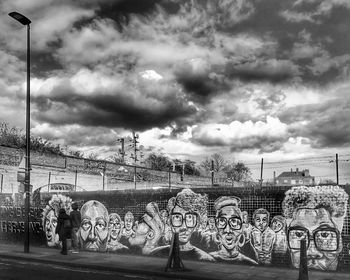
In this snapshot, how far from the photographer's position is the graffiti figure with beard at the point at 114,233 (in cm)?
1627

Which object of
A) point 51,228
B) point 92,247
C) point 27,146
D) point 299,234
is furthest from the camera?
point 51,228

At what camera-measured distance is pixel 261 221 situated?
1293 centimetres

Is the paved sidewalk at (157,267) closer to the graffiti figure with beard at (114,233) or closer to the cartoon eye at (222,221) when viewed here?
the graffiti figure with beard at (114,233)

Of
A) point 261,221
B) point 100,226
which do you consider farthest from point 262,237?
point 100,226

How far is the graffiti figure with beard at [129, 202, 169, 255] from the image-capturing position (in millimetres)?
15156

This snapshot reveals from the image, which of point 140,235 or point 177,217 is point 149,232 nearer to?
point 140,235

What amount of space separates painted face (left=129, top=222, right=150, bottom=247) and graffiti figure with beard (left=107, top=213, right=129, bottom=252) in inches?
22.1

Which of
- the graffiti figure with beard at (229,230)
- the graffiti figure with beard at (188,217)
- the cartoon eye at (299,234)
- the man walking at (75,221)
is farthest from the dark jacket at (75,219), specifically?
the cartoon eye at (299,234)

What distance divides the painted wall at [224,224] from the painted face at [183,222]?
0.10 ft

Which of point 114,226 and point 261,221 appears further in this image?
point 114,226

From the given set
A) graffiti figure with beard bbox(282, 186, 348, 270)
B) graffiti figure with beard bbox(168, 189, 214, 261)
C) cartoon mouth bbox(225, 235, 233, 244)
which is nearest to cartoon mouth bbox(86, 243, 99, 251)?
graffiti figure with beard bbox(168, 189, 214, 261)

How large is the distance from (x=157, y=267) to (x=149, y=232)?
291 cm

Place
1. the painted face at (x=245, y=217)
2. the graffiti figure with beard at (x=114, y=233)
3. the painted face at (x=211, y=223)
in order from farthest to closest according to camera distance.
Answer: the graffiti figure with beard at (x=114, y=233), the painted face at (x=211, y=223), the painted face at (x=245, y=217)

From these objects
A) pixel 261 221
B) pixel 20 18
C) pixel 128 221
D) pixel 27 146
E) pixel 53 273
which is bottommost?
pixel 53 273
